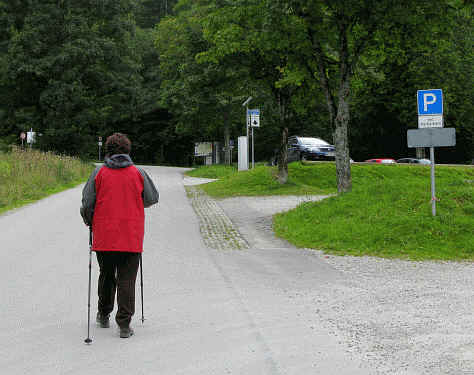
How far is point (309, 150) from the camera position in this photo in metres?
29.4

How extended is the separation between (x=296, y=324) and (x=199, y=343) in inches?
42.1

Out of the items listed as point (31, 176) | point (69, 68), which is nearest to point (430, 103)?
point (31, 176)

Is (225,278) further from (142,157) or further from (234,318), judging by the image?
(142,157)

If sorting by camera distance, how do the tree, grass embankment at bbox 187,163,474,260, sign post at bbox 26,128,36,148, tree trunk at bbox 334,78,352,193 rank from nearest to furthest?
grass embankment at bbox 187,163,474,260
tree trunk at bbox 334,78,352,193
the tree
sign post at bbox 26,128,36,148

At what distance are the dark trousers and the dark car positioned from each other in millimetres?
23910

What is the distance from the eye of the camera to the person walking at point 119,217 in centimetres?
547

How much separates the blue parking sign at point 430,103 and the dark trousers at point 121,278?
308 inches

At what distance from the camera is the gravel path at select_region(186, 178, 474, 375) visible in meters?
4.79

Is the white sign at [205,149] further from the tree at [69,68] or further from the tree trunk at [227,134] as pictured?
the tree at [69,68]

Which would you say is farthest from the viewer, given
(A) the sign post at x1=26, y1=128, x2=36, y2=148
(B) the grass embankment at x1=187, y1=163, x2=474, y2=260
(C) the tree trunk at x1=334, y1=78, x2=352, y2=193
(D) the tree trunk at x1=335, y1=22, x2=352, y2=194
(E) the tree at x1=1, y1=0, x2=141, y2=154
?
(A) the sign post at x1=26, y1=128, x2=36, y2=148

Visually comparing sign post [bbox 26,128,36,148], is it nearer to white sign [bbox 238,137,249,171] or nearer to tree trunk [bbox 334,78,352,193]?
white sign [bbox 238,137,249,171]

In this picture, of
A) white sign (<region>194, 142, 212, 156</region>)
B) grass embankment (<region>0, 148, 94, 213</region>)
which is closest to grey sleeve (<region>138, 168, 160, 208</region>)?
grass embankment (<region>0, 148, 94, 213</region>)

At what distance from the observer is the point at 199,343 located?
521 centimetres

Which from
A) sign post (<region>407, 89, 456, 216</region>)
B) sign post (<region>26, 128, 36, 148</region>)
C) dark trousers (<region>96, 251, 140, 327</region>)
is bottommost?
dark trousers (<region>96, 251, 140, 327</region>)
